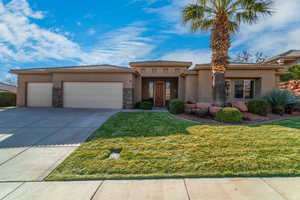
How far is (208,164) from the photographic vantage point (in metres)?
3.24

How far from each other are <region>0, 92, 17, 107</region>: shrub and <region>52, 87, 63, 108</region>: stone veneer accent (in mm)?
5197

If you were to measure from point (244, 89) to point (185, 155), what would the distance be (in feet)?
37.9

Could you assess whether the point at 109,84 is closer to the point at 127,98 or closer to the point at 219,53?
the point at 127,98

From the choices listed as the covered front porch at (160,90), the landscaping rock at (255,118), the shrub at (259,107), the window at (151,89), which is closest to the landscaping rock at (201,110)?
the landscaping rock at (255,118)

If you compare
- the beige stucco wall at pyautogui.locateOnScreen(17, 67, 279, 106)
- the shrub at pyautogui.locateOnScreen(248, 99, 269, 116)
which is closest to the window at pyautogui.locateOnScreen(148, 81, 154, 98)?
the beige stucco wall at pyautogui.locateOnScreen(17, 67, 279, 106)

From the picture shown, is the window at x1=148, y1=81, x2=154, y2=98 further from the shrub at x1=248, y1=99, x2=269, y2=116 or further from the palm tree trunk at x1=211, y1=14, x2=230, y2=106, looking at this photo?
the shrub at x1=248, y1=99, x2=269, y2=116

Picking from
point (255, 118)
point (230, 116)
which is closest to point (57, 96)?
point (230, 116)

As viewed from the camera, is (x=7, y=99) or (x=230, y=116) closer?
(x=230, y=116)

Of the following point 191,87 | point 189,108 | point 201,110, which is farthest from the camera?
point 191,87

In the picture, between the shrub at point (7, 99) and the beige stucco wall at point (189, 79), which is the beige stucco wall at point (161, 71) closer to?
the beige stucco wall at point (189, 79)

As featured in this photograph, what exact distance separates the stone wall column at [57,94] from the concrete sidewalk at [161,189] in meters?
10.2

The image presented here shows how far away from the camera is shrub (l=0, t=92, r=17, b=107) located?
12.7 m

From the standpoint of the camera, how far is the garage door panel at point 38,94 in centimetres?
1230

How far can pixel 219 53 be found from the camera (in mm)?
8133
